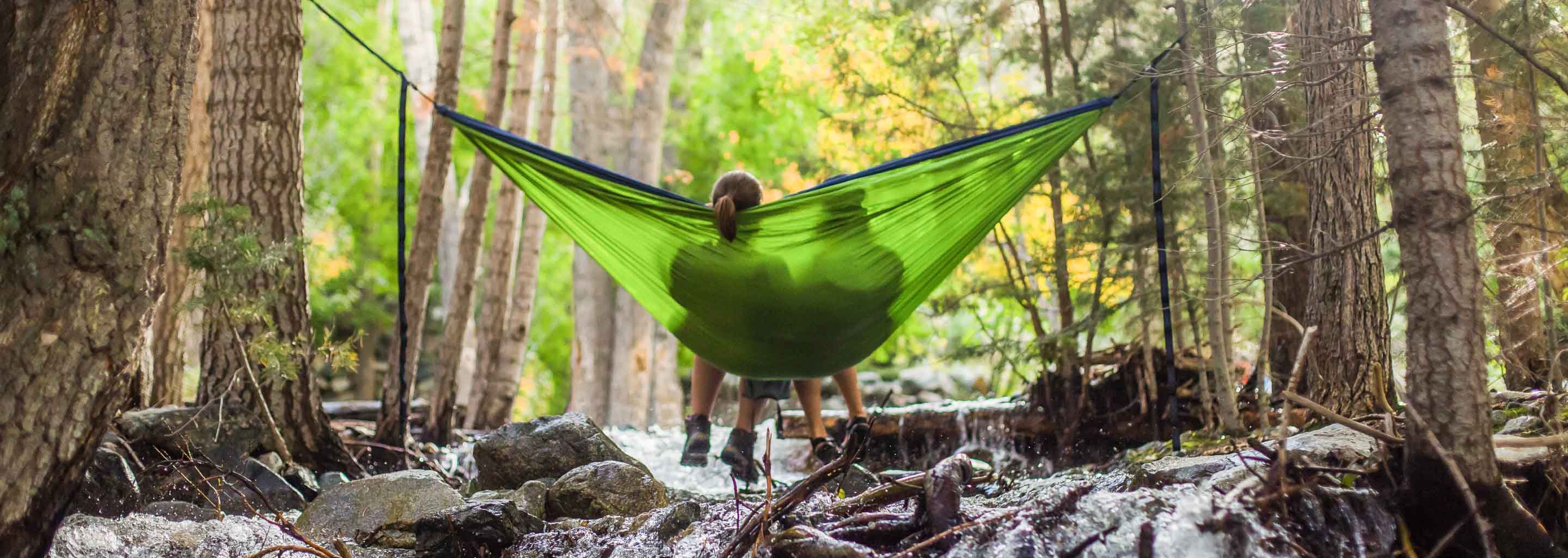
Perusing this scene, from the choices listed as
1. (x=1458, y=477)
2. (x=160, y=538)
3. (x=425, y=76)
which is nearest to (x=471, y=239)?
(x=160, y=538)

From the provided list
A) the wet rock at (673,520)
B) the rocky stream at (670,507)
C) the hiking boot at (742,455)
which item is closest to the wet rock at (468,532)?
the rocky stream at (670,507)

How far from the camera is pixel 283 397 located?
440 cm

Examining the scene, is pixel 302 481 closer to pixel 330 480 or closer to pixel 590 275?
pixel 330 480

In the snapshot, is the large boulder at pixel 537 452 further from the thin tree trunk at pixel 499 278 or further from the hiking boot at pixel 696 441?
the thin tree trunk at pixel 499 278

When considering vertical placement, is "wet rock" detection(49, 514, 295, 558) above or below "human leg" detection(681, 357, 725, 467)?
below

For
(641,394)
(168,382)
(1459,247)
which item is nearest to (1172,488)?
(1459,247)

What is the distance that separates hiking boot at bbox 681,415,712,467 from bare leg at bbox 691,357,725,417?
5cm

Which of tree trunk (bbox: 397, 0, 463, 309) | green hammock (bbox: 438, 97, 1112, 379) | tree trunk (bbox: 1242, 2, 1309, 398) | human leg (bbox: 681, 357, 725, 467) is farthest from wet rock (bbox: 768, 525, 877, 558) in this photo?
tree trunk (bbox: 397, 0, 463, 309)

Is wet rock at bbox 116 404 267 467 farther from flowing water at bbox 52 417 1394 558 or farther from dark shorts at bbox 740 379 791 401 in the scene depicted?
dark shorts at bbox 740 379 791 401

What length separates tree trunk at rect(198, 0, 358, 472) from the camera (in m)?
4.34

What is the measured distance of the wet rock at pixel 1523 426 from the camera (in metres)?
3.01

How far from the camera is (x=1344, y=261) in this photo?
391cm

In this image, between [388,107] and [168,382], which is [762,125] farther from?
[168,382]

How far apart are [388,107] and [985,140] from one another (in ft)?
48.8
